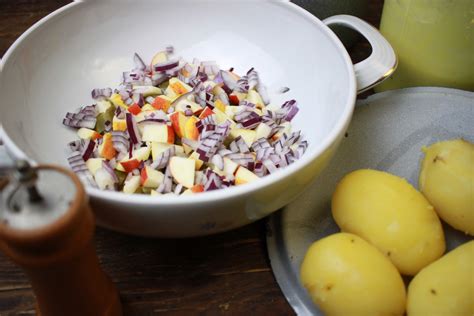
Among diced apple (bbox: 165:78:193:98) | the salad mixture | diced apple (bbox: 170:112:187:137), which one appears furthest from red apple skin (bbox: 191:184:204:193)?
diced apple (bbox: 165:78:193:98)

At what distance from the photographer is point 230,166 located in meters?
0.68

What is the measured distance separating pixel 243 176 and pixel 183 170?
8 centimetres

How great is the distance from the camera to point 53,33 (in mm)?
809

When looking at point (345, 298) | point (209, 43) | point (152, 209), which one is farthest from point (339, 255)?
point (209, 43)

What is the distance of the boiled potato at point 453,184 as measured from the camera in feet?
2.00

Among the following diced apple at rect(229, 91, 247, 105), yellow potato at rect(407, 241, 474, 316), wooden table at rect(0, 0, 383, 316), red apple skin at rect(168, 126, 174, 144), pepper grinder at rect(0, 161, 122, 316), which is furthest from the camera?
diced apple at rect(229, 91, 247, 105)

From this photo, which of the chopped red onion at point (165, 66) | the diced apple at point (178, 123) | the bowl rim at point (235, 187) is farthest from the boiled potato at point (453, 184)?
the chopped red onion at point (165, 66)

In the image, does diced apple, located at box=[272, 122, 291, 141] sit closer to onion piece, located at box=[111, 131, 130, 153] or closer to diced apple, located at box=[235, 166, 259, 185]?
diced apple, located at box=[235, 166, 259, 185]

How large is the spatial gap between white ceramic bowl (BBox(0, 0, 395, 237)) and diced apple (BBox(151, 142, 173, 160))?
14 centimetres

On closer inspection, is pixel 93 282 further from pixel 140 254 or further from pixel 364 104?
pixel 364 104

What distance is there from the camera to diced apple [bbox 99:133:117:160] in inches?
28.4

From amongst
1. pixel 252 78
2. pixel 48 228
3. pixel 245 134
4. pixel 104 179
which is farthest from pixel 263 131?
pixel 48 228

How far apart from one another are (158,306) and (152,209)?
166 millimetres

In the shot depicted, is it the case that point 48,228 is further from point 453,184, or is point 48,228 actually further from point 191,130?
point 453,184
